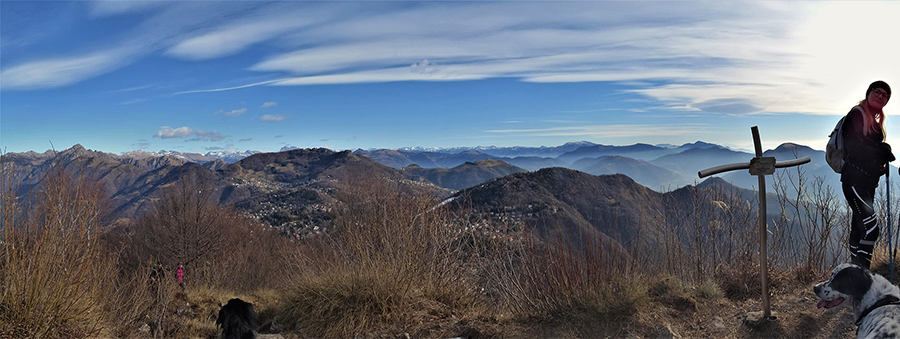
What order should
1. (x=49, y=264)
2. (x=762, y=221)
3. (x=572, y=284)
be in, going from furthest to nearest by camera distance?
(x=572, y=284)
(x=762, y=221)
(x=49, y=264)

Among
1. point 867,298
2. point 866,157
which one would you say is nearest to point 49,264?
point 867,298

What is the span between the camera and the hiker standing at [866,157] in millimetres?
4328

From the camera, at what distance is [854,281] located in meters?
3.39

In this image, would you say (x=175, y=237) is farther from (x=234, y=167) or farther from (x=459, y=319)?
(x=234, y=167)

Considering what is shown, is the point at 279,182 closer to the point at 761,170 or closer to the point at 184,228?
the point at 184,228

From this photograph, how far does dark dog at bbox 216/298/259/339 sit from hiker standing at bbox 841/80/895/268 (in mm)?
6325

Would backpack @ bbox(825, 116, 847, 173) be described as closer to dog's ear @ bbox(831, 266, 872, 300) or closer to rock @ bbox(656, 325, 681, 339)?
dog's ear @ bbox(831, 266, 872, 300)

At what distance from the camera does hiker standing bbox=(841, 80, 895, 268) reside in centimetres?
433

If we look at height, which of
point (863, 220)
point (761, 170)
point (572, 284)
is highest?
point (761, 170)

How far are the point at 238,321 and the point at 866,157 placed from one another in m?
6.66

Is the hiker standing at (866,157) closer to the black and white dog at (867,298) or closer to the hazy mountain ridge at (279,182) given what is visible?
the black and white dog at (867,298)

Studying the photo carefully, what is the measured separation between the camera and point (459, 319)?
17.2ft

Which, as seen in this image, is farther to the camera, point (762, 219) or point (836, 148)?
point (836, 148)

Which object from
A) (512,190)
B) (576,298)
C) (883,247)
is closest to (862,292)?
(576,298)
